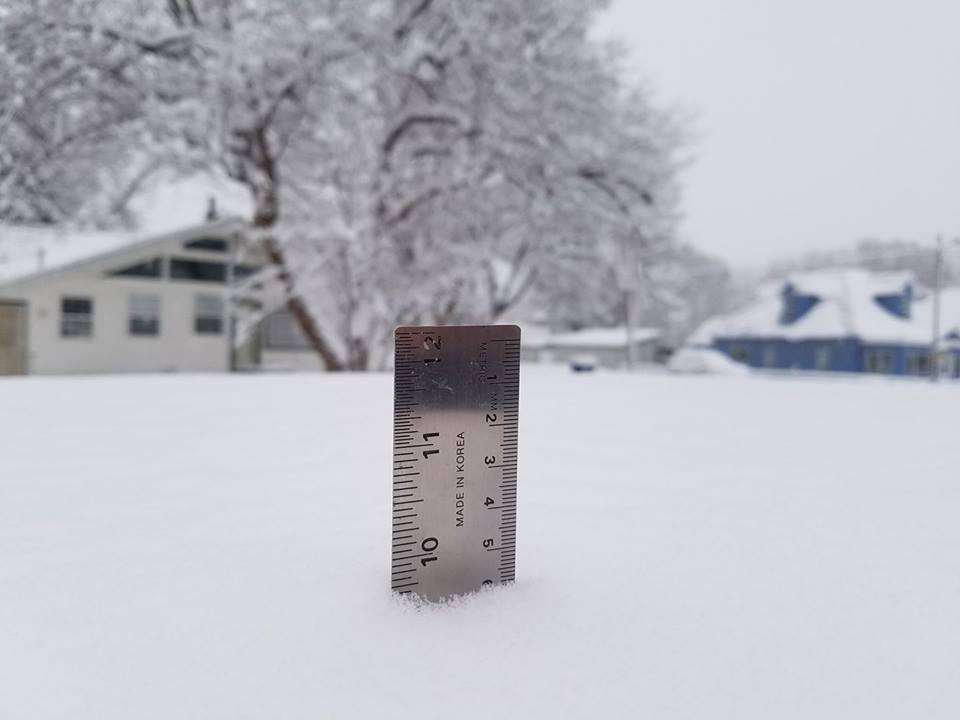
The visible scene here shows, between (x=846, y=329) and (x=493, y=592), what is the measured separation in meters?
32.3

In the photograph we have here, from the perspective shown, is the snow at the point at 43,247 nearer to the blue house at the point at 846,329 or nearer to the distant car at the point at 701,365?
the distant car at the point at 701,365

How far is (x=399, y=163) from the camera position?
580 inches

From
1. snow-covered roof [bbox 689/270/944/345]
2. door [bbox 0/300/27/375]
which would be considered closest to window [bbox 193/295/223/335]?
door [bbox 0/300/27/375]

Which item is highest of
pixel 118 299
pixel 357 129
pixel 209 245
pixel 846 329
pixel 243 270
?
pixel 357 129

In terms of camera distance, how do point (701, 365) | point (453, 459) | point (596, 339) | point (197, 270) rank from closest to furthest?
point (453, 459)
point (197, 270)
point (701, 365)
point (596, 339)

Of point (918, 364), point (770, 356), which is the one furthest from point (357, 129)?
point (918, 364)

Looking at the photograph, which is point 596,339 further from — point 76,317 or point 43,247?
point 43,247

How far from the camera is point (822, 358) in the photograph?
3011 cm

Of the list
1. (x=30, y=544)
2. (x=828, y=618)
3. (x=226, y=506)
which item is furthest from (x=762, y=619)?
(x=30, y=544)

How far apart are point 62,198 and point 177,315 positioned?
4.50m

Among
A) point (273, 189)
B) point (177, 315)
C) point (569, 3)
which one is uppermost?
point (569, 3)

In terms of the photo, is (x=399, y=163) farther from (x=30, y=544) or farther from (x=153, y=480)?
(x=30, y=544)

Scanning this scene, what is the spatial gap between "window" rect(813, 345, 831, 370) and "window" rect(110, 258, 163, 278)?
94.6 feet

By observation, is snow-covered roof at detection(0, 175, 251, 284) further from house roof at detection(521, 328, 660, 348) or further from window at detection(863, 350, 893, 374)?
window at detection(863, 350, 893, 374)
